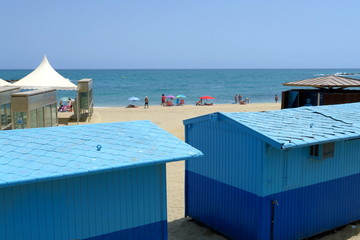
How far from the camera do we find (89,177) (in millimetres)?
5562

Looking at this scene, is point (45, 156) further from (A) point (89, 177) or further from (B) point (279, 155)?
(B) point (279, 155)

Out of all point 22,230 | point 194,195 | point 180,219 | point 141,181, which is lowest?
point 180,219

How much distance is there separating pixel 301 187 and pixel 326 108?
2915 mm

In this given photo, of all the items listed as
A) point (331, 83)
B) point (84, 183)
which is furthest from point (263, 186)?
point (331, 83)

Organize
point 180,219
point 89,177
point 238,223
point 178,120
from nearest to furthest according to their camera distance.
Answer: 1. point 89,177
2. point 238,223
3. point 180,219
4. point 178,120

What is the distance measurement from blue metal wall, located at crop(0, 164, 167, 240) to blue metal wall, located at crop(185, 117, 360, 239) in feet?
6.88

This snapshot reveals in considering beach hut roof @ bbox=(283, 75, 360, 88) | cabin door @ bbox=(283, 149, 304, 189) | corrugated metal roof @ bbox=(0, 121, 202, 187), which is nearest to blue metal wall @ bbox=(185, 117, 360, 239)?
cabin door @ bbox=(283, 149, 304, 189)

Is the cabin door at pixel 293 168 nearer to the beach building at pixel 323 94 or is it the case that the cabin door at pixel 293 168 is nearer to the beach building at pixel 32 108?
the beach building at pixel 323 94

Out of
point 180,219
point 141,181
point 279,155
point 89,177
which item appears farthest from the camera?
point 180,219

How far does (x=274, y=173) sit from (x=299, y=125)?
4.38ft

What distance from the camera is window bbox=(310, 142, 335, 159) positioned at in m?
7.78

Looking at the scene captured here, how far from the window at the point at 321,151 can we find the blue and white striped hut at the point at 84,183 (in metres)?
3.22

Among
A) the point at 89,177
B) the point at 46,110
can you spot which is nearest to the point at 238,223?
the point at 89,177

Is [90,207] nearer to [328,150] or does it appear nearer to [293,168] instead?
[293,168]
